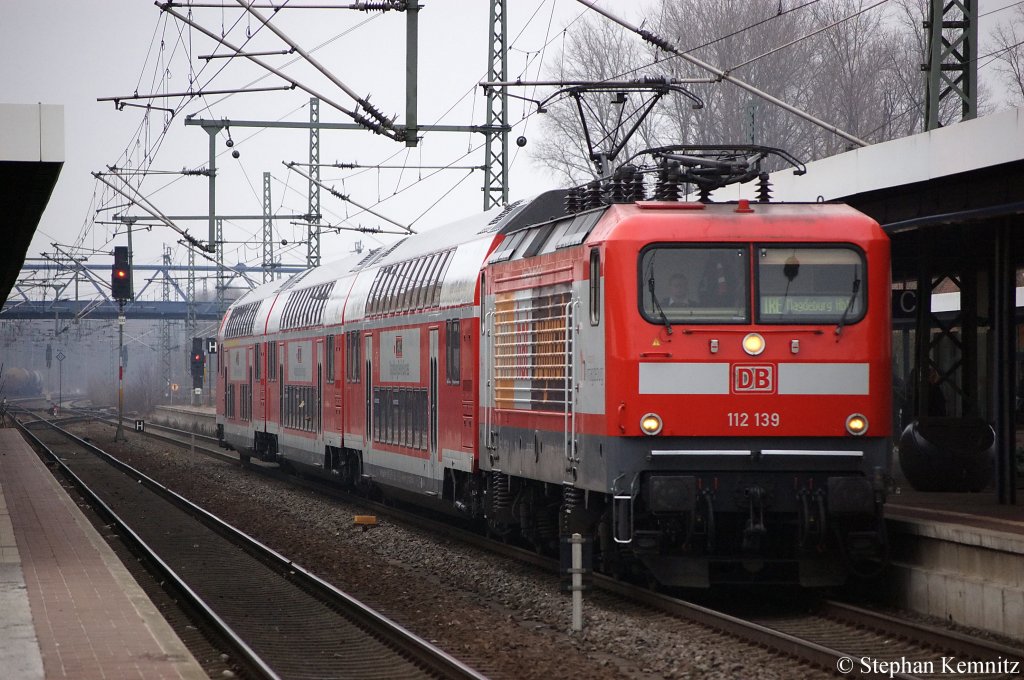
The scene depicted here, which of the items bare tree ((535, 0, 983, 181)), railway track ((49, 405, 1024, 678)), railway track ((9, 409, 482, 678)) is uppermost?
bare tree ((535, 0, 983, 181))

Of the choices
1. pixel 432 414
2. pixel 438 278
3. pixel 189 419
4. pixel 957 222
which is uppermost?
pixel 957 222

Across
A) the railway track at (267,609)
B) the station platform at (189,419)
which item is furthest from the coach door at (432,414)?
the station platform at (189,419)

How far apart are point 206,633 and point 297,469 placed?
16.6m

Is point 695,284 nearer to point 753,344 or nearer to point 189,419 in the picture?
point 753,344

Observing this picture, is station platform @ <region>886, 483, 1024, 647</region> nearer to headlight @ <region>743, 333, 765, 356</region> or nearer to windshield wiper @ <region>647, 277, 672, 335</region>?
headlight @ <region>743, 333, 765, 356</region>

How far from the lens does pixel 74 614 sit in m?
11.1

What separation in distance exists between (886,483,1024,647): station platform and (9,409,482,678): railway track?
3.99m

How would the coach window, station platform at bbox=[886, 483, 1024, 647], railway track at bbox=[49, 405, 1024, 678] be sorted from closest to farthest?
railway track at bbox=[49, 405, 1024, 678], station platform at bbox=[886, 483, 1024, 647], the coach window

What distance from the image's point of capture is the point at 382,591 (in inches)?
523

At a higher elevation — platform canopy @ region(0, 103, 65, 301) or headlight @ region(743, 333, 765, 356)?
platform canopy @ region(0, 103, 65, 301)

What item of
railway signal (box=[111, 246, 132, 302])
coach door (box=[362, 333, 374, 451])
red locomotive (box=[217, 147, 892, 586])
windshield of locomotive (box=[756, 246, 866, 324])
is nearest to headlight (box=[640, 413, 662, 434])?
red locomotive (box=[217, 147, 892, 586])

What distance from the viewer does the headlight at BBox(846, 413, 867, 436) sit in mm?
11148

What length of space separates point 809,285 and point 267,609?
18.0 feet

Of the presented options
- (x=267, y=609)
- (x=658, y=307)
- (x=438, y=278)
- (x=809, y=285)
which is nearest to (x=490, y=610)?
(x=267, y=609)
